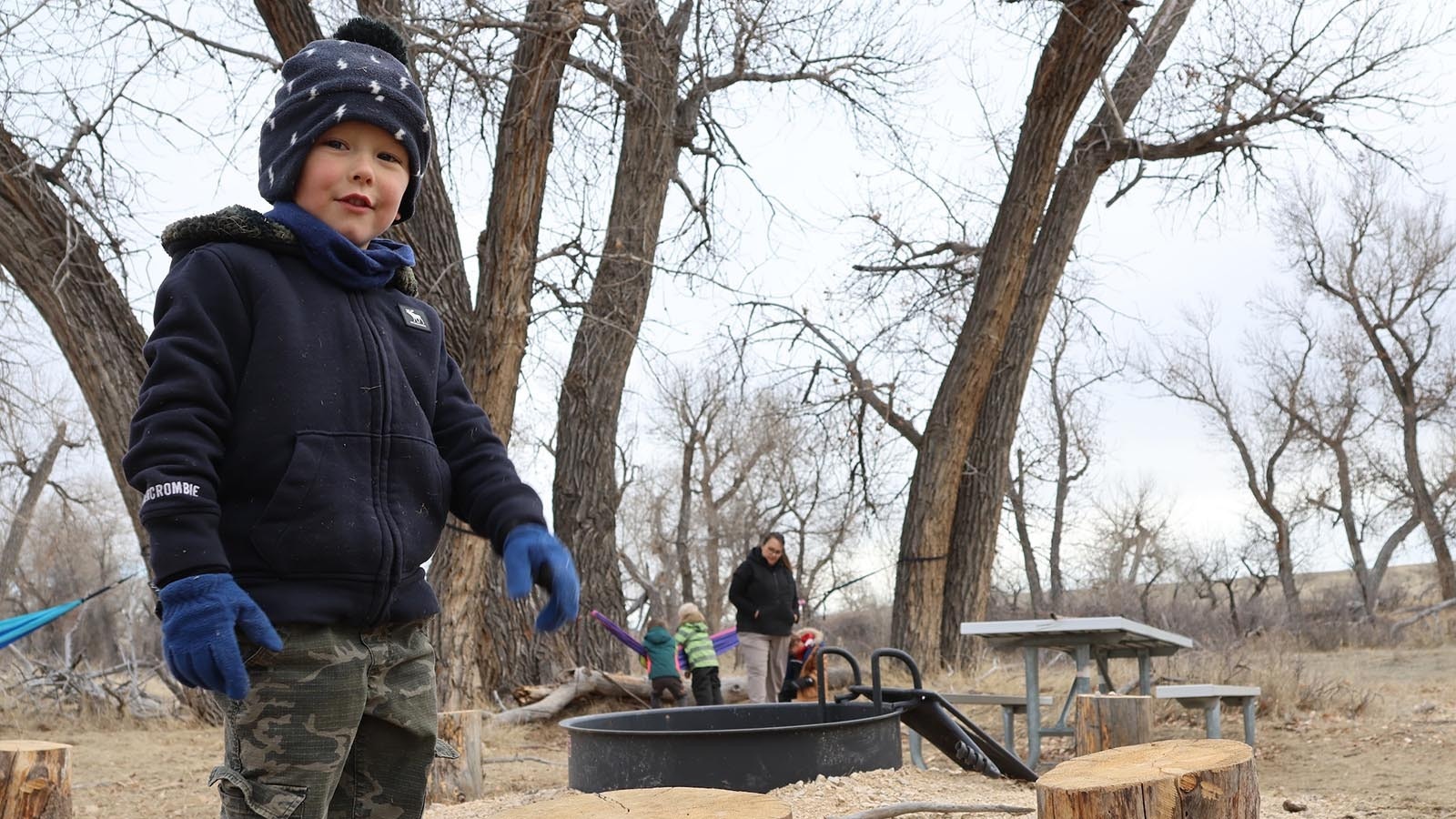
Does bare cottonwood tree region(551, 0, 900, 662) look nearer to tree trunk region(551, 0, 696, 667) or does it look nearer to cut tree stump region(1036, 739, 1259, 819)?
tree trunk region(551, 0, 696, 667)

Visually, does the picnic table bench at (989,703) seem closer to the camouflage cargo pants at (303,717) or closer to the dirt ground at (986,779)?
the dirt ground at (986,779)

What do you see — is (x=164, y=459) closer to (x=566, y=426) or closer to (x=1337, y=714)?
(x=1337, y=714)

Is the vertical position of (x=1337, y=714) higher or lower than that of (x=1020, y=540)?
lower

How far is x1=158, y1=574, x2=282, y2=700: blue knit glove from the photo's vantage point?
66.1 inches

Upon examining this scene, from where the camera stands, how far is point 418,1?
660cm

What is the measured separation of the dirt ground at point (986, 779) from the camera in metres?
4.98

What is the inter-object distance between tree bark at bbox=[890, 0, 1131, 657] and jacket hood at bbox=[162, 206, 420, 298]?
935cm

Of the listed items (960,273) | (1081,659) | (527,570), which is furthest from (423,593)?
(960,273)

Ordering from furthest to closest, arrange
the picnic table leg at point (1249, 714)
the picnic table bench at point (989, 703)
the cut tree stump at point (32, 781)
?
the picnic table bench at point (989, 703), the picnic table leg at point (1249, 714), the cut tree stump at point (32, 781)

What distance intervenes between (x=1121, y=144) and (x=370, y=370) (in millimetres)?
10535

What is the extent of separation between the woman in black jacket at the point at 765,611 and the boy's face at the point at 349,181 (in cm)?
781

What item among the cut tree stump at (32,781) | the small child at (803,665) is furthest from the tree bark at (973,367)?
the cut tree stump at (32,781)

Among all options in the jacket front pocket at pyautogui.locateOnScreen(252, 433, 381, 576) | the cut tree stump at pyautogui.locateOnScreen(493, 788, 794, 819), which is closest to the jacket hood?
the jacket front pocket at pyautogui.locateOnScreen(252, 433, 381, 576)

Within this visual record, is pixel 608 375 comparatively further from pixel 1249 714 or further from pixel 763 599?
pixel 1249 714
